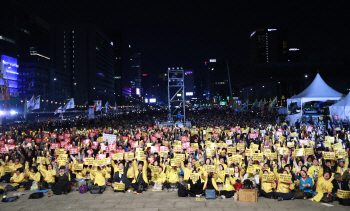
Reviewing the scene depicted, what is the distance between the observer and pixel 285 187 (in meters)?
9.55

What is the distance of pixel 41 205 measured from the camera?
9.38 m

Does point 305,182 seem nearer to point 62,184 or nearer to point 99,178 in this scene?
point 99,178

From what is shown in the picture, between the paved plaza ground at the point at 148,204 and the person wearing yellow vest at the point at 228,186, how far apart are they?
0.24 meters

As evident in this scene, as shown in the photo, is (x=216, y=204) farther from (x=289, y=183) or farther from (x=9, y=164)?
(x=9, y=164)

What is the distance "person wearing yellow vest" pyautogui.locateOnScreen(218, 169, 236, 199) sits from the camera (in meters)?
9.73

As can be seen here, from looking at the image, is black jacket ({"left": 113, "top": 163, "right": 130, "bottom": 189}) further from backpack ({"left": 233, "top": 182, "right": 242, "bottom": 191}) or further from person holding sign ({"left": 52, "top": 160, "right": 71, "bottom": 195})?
backpack ({"left": 233, "top": 182, "right": 242, "bottom": 191})

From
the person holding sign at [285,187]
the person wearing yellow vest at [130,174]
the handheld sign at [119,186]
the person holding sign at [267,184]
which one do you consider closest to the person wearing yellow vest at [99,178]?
the handheld sign at [119,186]

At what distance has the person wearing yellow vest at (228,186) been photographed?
973cm

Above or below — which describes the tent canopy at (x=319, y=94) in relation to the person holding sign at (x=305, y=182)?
above

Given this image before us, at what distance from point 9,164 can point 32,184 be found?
2378 millimetres

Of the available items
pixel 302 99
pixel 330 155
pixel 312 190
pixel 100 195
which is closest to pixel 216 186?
pixel 312 190

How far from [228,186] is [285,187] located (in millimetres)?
1867

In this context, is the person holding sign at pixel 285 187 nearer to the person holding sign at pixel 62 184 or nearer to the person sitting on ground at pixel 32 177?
the person holding sign at pixel 62 184

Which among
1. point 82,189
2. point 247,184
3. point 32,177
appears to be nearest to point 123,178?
point 82,189
